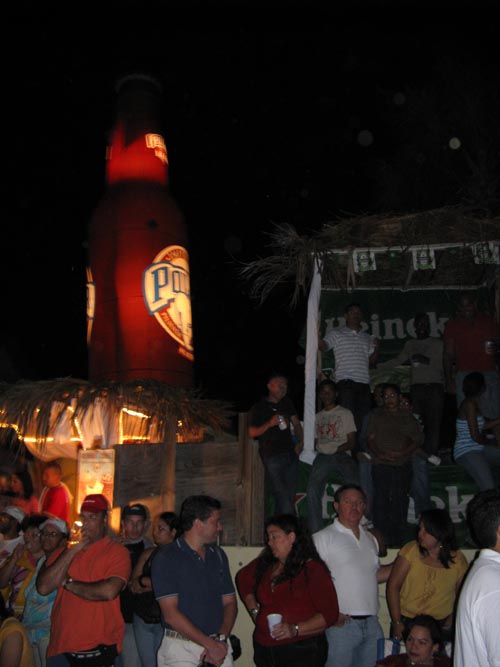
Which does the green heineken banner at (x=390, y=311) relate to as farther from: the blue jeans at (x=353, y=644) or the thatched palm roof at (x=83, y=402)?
the blue jeans at (x=353, y=644)

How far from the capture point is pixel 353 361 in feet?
30.2

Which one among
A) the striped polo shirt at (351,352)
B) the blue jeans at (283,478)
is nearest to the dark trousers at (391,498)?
the blue jeans at (283,478)

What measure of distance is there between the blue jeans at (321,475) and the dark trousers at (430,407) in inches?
62.5

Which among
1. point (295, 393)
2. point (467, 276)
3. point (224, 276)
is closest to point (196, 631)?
point (467, 276)

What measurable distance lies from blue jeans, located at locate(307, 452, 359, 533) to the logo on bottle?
274 inches

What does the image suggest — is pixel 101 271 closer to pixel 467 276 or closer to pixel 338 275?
pixel 338 275

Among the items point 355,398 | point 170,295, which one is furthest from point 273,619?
point 170,295

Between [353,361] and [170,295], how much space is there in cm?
608

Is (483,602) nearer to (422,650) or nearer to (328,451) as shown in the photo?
(422,650)

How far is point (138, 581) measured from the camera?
5.81m

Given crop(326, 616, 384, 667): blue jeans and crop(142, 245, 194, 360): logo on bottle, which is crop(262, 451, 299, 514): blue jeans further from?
crop(142, 245, 194, 360): logo on bottle

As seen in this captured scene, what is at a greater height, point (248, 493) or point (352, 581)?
Result: point (248, 493)

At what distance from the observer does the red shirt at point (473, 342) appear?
911 cm

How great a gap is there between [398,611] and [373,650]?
35cm
